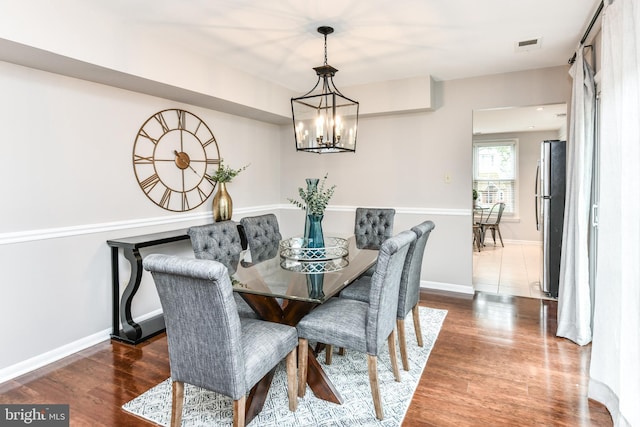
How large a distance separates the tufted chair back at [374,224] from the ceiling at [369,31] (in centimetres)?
152

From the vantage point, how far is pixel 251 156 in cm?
482

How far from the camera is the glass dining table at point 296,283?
2.06 m

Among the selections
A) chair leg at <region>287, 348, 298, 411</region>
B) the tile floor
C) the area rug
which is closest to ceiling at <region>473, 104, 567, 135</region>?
the tile floor

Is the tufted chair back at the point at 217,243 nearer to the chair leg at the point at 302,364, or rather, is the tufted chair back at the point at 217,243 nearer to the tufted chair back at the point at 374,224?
the chair leg at the point at 302,364

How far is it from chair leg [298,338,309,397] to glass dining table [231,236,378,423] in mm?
66

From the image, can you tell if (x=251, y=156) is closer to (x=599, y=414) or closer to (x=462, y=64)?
(x=462, y=64)

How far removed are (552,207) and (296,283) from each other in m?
3.43

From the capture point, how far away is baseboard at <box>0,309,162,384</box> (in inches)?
99.4

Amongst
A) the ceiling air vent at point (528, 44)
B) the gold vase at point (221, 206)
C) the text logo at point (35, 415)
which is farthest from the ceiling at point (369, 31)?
the text logo at point (35, 415)

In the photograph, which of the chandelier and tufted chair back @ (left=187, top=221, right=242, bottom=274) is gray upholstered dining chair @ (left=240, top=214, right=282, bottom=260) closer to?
tufted chair back @ (left=187, top=221, right=242, bottom=274)

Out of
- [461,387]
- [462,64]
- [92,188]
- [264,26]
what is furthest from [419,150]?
[92,188]

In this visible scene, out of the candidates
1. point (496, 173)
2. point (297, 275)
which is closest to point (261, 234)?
point (297, 275)

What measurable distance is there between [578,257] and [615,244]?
1.05 m

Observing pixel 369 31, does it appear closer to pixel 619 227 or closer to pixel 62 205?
pixel 619 227
